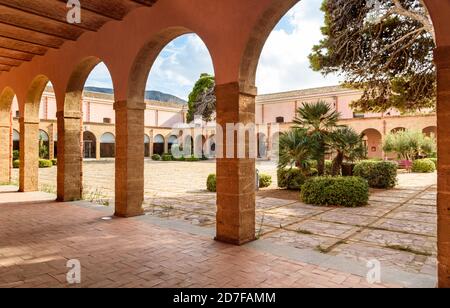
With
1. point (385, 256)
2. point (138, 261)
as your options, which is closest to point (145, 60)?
point (138, 261)

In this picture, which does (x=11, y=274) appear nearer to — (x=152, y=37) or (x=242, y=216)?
(x=242, y=216)

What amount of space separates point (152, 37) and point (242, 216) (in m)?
3.74

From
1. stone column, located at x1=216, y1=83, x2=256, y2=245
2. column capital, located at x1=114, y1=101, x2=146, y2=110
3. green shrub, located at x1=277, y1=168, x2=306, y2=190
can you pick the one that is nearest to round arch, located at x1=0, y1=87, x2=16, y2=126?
column capital, located at x1=114, y1=101, x2=146, y2=110

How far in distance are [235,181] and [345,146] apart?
22.5 ft

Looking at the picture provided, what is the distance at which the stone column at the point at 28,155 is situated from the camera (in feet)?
32.9

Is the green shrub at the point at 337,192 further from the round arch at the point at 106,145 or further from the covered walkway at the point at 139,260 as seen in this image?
the round arch at the point at 106,145

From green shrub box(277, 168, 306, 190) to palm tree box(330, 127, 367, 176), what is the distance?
3.81 feet

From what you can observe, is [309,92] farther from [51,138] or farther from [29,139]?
[29,139]

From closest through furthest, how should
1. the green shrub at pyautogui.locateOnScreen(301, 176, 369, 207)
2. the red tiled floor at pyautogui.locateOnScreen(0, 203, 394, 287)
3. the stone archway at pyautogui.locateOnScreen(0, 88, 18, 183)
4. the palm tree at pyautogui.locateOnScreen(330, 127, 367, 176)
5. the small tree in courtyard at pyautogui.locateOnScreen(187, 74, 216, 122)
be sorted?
the red tiled floor at pyautogui.locateOnScreen(0, 203, 394, 287) → the green shrub at pyautogui.locateOnScreen(301, 176, 369, 207) → the palm tree at pyautogui.locateOnScreen(330, 127, 367, 176) → the stone archway at pyautogui.locateOnScreen(0, 88, 18, 183) → the small tree in courtyard at pyautogui.locateOnScreen(187, 74, 216, 122)

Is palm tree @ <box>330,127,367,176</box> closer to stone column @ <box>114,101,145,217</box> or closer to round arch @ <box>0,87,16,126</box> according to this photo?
stone column @ <box>114,101,145,217</box>

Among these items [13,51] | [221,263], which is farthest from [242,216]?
[13,51]

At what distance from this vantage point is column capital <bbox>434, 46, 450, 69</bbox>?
2.88 meters

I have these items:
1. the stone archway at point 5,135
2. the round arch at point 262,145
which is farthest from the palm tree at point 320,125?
the round arch at point 262,145

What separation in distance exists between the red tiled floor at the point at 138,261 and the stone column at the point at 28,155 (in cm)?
516
